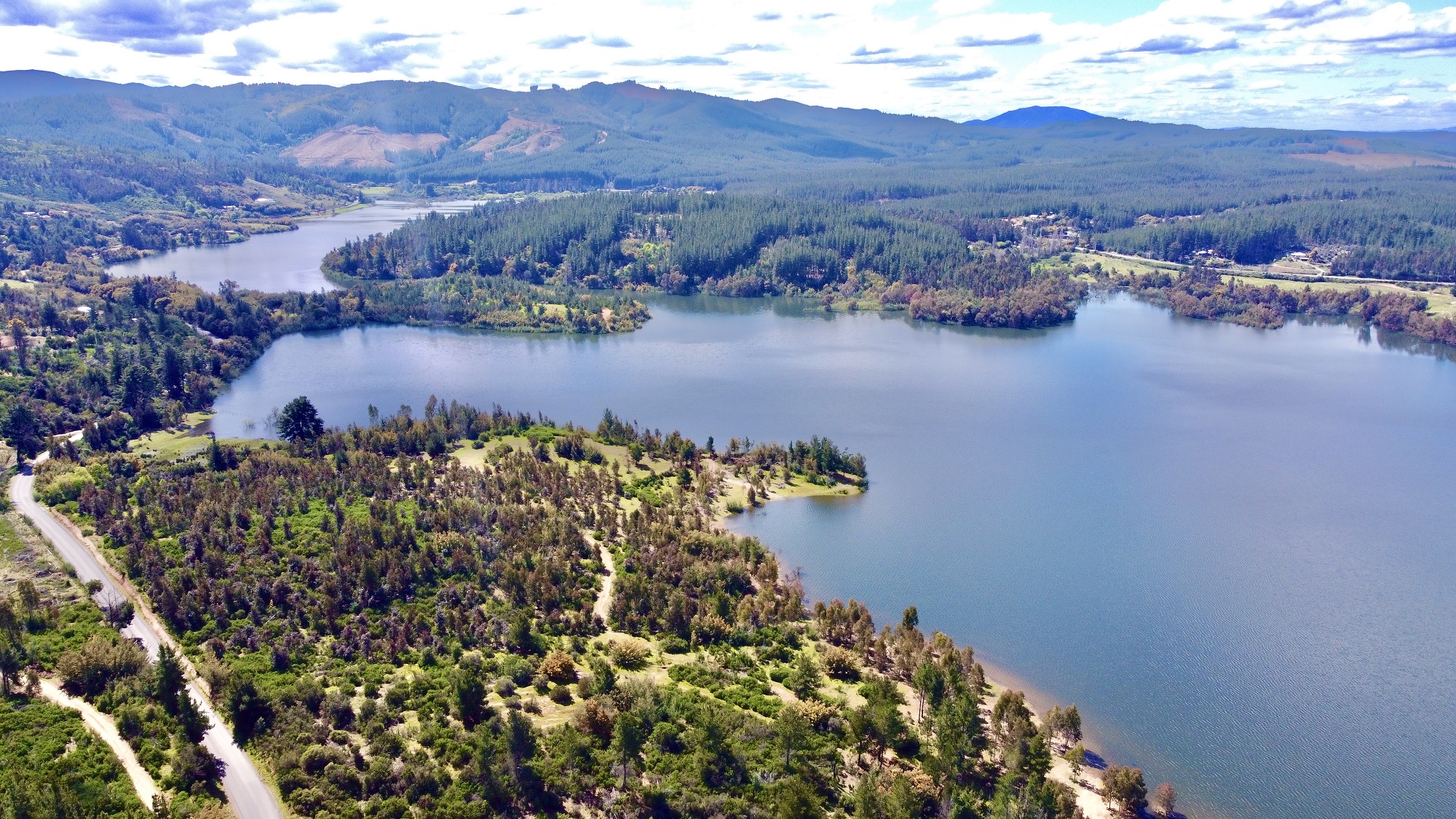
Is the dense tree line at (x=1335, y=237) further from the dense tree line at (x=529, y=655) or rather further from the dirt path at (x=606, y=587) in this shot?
the dirt path at (x=606, y=587)

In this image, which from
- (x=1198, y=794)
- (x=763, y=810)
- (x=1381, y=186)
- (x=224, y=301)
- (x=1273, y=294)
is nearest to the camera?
(x=763, y=810)

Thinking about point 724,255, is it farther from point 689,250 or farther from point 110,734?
point 110,734

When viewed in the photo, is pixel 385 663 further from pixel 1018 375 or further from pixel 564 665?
pixel 1018 375

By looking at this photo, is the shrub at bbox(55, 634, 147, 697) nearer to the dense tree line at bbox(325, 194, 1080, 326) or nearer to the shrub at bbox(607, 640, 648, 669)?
the shrub at bbox(607, 640, 648, 669)

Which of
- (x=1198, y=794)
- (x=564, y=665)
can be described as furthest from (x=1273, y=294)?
(x=564, y=665)

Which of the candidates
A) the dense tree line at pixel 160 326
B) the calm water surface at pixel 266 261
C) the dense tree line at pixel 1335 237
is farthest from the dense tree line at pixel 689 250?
the dense tree line at pixel 1335 237

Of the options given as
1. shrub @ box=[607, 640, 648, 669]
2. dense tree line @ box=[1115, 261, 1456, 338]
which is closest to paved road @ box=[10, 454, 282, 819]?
shrub @ box=[607, 640, 648, 669]

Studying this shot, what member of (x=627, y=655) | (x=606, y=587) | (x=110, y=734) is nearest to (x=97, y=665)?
(x=110, y=734)
